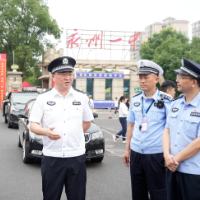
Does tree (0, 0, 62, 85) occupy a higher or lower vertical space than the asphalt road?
higher

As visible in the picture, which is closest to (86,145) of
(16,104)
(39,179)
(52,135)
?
(39,179)

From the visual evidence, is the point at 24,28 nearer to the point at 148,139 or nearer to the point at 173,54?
the point at 173,54

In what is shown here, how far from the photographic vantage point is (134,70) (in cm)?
3962

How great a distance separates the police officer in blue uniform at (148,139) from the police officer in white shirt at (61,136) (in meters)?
0.62

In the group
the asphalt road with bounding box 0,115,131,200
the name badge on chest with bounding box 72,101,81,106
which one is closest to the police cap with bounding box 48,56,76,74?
the name badge on chest with bounding box 72,101,81,106

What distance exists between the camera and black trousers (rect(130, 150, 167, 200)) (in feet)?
9.69

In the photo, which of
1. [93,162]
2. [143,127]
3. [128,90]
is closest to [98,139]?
[93,162]

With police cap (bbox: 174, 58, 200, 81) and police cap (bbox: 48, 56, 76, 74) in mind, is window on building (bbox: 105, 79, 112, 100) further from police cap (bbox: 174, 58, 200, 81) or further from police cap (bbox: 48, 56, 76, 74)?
police cap (bbox: 174, 58, 200, 81)

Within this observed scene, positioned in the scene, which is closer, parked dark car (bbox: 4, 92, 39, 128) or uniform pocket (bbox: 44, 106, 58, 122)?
uniform pocket (bbox: 44, 106, 58, 122)

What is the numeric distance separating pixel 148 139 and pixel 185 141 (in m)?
0.63

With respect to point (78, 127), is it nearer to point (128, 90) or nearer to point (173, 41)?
point (173, 41)

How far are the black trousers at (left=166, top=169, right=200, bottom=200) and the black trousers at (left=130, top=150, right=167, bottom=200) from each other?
328 mm

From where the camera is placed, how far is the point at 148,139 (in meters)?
3.07

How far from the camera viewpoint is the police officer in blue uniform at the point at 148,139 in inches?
117
